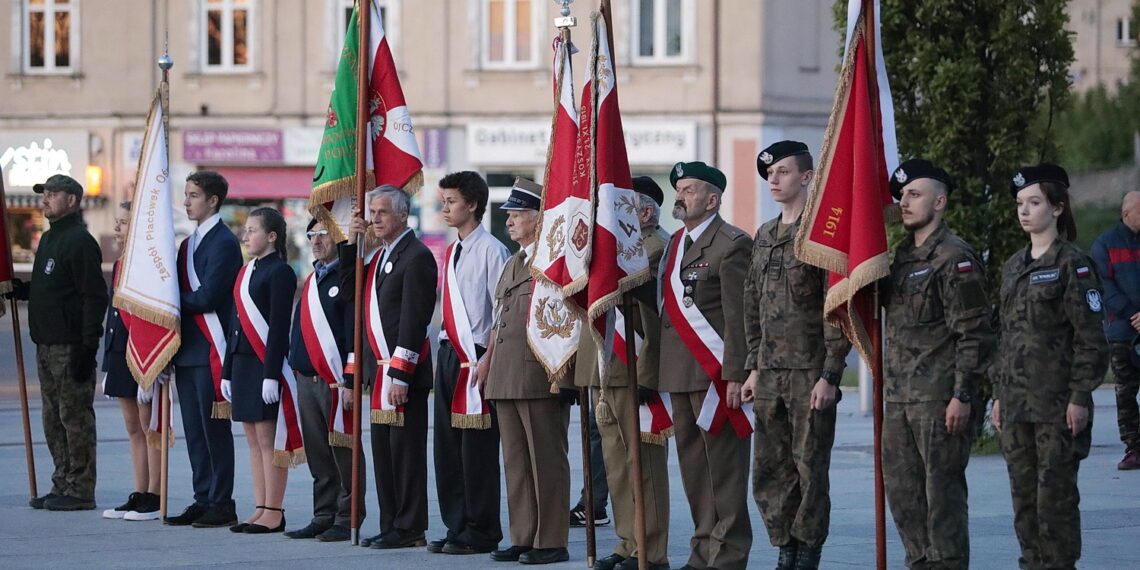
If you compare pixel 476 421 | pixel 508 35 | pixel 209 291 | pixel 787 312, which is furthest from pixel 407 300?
pixel 508 35

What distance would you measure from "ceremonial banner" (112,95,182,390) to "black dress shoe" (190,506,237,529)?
849 millimetres

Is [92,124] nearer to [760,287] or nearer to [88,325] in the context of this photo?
[88,325]

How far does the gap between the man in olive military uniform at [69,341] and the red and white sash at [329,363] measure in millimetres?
1920

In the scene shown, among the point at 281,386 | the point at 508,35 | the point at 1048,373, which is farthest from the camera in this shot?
the point at 508,35

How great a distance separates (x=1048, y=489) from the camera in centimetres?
805

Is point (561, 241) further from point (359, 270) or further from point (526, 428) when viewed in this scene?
point (359, 270)

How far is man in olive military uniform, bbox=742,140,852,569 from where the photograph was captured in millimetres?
8281

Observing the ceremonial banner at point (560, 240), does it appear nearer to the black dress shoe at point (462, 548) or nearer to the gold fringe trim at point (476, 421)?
the gold fringe trim at point (476, 421)

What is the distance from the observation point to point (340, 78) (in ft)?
35.1

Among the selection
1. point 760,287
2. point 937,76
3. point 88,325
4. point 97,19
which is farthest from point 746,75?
point 760,287

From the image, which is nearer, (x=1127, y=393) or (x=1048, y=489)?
(x=1048, y=489)

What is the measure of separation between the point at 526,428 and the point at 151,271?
2887 millimetres

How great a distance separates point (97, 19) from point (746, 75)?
1264 cm

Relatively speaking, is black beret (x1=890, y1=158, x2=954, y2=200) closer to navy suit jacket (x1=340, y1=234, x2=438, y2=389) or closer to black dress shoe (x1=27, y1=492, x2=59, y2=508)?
navy suit jacket (x1=340, y1=234, x2=438, y2=389)
